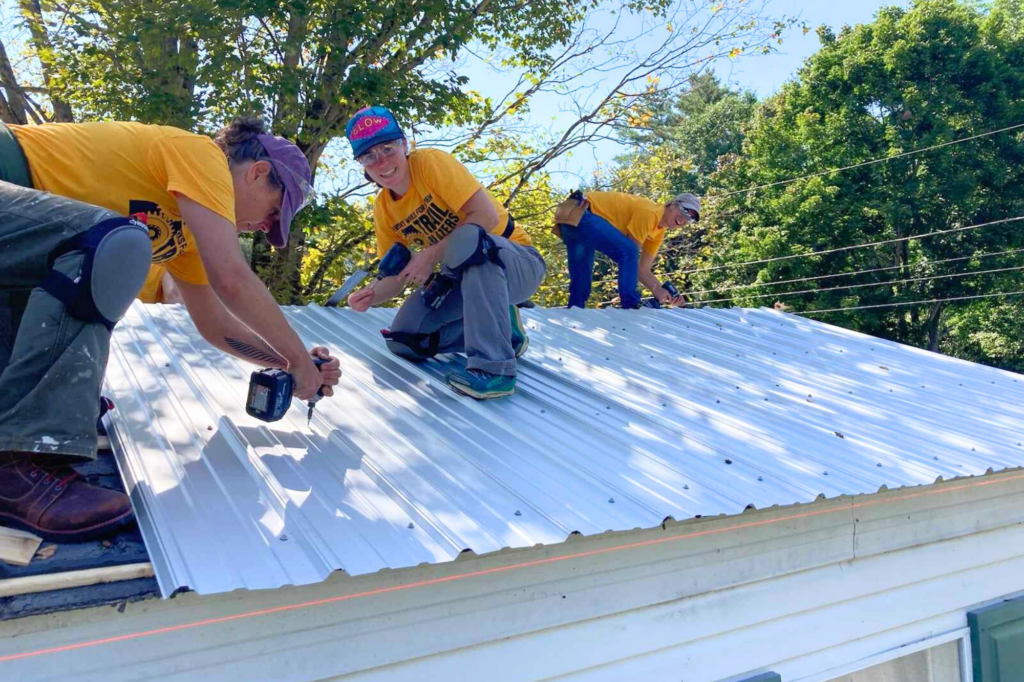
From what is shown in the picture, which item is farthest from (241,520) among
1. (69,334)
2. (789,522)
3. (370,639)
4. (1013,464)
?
(1013,464)

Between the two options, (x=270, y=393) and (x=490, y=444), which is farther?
(x=490, y=444)

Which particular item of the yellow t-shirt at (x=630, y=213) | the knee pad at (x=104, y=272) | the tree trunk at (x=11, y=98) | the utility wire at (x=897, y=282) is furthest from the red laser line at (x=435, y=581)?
the utility wire at (x=897, y=282)

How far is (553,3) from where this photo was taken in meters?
13.0

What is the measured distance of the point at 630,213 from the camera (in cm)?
810

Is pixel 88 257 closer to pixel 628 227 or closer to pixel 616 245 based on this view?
pixel 616 245

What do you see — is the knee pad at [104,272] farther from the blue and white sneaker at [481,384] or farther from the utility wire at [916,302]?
the utility wire at [916,302]

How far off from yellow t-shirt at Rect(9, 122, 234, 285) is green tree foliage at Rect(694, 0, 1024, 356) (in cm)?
2285

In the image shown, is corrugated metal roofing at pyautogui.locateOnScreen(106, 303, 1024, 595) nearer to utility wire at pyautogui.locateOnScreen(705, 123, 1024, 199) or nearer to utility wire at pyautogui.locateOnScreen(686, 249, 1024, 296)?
utility wire at pyautogui.locateOnScreen(686, 249, 1024, 296)

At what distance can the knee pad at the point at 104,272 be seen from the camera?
216cm

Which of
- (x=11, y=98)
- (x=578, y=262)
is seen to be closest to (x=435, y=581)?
(x=578, y=262)

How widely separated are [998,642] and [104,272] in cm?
441

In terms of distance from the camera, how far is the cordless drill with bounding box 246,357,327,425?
2.84 meters

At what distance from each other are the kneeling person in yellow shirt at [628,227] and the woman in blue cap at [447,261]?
3417 millimetres

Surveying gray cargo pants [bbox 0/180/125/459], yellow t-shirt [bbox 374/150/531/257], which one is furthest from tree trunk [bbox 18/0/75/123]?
gray cargo pants [bbox 0/180/125/459]
